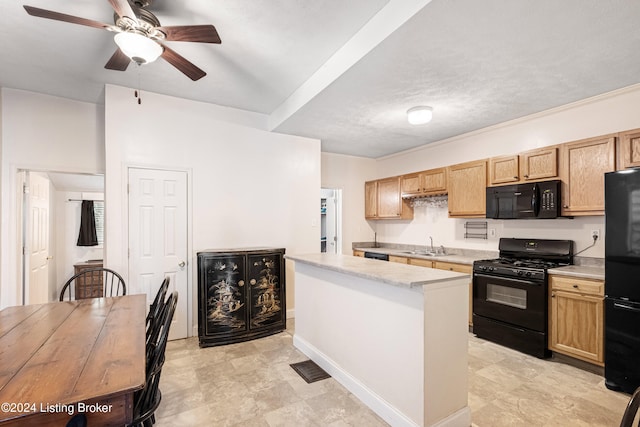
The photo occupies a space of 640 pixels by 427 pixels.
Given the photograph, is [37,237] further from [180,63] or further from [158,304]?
[180,63]

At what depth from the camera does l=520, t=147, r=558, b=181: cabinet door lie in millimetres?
3246

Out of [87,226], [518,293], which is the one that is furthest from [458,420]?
[87,226]

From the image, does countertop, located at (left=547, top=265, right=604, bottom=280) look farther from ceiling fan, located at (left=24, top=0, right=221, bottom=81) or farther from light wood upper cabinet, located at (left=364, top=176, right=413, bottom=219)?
ceiling fan, located at (left=24, top=0, right=221, bottom=81)

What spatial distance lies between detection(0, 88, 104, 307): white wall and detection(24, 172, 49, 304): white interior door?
0.64 ft

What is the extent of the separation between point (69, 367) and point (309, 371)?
1974 mm

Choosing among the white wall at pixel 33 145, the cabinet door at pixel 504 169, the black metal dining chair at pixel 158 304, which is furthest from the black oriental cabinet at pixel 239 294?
the cabinet door at pixel 504 169

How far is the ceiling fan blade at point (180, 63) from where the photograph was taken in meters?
2.20

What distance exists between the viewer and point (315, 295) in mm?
3059

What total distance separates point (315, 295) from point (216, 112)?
2606 millimetres

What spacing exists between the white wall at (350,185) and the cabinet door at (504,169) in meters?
2.50

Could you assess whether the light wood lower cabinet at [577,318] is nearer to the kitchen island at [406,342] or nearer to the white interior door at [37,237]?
the kitchen island at [406,342]

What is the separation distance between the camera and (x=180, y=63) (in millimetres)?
2342

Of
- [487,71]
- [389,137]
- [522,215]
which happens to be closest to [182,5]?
[487,71]

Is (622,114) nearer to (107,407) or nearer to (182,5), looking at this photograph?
(182,5)
